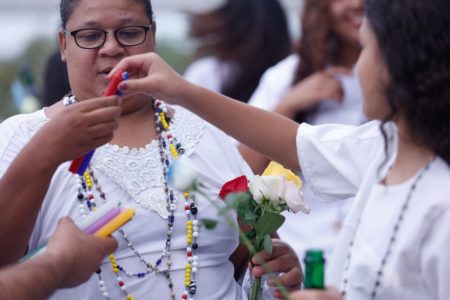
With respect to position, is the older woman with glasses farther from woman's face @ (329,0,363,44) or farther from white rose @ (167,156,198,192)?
woman's face @ (329,0,363,44)

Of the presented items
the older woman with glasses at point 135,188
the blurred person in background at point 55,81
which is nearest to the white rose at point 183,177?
the older woman with glasses at point 135,188

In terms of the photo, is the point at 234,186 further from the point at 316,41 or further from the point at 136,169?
the point at 316,41

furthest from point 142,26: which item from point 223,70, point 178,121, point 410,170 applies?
point 223,70

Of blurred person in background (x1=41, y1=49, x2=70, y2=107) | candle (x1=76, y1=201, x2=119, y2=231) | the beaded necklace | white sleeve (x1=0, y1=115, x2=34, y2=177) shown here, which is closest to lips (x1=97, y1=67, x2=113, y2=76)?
the beaded necklace

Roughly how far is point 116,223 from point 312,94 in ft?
6.97

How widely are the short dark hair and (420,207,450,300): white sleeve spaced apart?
113 centimetres

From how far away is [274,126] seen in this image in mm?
2617

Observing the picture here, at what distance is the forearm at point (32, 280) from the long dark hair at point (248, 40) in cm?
296

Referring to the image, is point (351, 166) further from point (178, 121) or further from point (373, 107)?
point (178, 121)

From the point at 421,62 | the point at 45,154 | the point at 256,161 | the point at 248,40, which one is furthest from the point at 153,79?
the point at 248,40

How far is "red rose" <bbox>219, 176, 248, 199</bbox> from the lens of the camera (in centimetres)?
266

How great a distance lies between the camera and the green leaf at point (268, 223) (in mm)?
2596

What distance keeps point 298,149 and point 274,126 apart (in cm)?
9

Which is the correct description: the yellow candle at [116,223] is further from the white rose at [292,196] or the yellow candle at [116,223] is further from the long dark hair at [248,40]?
the long dark hair at [248,40]
